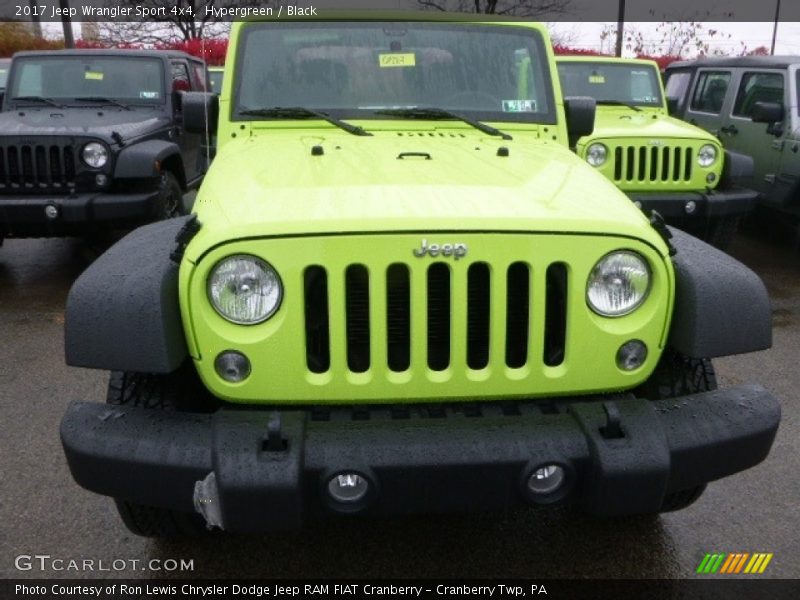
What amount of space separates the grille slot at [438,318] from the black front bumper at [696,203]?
4.17 metres

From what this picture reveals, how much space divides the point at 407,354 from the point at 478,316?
22cm

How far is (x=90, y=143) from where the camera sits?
5734 millimetres

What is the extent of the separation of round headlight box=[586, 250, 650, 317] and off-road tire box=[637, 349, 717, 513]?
0.41 meters

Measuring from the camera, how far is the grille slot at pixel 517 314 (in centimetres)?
213

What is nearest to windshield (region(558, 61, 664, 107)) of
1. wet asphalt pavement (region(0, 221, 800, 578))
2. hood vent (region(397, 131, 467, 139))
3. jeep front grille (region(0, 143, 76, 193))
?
jeep front grille (region(0, 143, 76, 193))

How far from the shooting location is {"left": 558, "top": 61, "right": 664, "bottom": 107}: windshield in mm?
7398

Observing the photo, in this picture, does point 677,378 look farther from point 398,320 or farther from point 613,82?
point 613,82

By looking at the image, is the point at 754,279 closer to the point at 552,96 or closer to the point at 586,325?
the point at 586,325

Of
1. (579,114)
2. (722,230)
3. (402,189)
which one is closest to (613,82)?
(722,230)

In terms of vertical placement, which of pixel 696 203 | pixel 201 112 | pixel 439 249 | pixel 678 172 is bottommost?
pixel 696 203

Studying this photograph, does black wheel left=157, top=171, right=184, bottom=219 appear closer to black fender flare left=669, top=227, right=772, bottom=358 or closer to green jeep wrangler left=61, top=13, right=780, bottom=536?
green jeep wrangler left=61, top=13, right=780, bottom=536

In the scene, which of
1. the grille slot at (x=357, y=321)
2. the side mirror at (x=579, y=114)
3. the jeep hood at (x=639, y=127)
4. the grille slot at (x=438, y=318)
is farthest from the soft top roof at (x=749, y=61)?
the grille slot at (x=357, y=321)

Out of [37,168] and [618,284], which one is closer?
[618,284]

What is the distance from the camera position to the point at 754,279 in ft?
7.34
